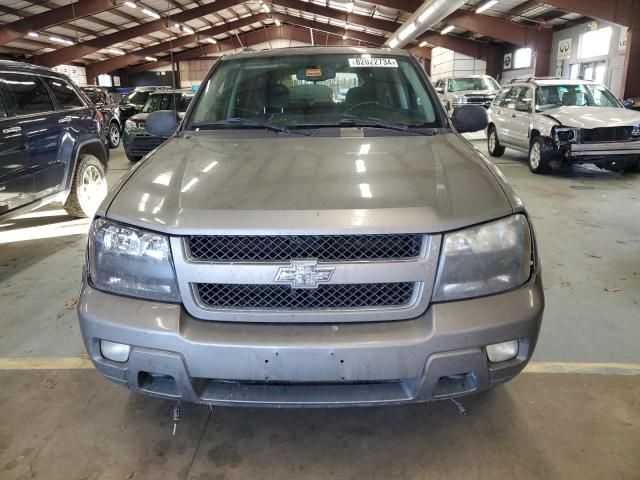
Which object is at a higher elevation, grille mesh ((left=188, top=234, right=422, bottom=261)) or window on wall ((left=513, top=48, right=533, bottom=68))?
window on wall ((left=513, top=48, right=533, bottom=68))

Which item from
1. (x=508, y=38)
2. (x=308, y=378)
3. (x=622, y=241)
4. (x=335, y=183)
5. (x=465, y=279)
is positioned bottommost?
(x=622, y=241)

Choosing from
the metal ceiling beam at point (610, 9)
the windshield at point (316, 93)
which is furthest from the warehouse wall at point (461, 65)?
the windshield at point (316, 93)

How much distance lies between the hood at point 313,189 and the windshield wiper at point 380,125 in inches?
6.5

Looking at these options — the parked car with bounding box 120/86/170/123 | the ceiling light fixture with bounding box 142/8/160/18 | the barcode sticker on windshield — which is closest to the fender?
the barcode sticker on windshield

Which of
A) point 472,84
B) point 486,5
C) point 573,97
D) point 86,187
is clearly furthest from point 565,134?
point 486,5

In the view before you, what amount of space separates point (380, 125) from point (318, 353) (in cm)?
139

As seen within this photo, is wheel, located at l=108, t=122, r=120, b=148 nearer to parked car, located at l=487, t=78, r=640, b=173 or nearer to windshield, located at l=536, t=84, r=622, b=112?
parked car, located at l=487, t=78, r=640, b=173

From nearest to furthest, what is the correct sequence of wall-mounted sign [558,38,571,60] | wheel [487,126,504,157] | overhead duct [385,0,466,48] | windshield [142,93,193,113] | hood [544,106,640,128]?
hood [544,106,640,128], wheel [487,126,504,157], windshield [142,93,193,113], overhead duct [385,0,466,48], wall-mounted sign [558,38,571,60]

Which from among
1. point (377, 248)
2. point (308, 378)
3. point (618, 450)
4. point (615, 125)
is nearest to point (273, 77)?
point (377, 248)

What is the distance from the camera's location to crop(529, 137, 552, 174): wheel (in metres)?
7.77

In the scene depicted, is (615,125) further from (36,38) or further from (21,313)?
(36,38)

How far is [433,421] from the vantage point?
2061mm

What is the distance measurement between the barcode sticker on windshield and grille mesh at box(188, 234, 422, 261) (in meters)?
1.61

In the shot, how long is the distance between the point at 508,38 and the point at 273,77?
19148 millimetres
